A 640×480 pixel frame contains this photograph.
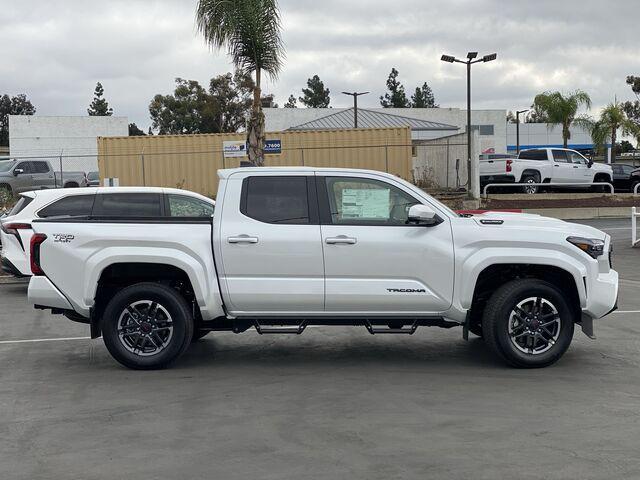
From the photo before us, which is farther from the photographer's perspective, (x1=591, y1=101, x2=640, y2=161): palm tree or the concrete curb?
(x1=591, y1=101, x2=640, y2=161): palm tree

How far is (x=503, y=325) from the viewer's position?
27.1ft

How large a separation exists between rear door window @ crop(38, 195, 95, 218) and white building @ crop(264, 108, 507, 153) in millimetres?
48041

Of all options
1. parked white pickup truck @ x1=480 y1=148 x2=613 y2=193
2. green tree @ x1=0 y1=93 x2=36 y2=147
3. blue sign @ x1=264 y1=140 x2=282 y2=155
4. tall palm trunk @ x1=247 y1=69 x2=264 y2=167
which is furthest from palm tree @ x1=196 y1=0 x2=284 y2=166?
green tree @ x1=0 y1=93 x2=36 y2=147

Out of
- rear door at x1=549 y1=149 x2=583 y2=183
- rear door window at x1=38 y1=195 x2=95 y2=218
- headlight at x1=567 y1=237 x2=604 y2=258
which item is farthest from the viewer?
rear door at x1=549 y1=149 x2=583 y2=183

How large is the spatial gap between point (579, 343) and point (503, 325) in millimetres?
1896

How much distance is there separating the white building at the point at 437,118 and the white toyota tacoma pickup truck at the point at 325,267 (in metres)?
52.3

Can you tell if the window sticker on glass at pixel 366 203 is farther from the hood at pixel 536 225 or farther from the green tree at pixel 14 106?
the green tree at pixel 14 106

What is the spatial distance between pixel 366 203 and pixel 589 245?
6.98 ft

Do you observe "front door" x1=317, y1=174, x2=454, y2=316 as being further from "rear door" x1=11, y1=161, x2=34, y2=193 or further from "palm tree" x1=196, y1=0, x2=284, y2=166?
"rear door" x1=11, y1=161, x2=34, y2=193

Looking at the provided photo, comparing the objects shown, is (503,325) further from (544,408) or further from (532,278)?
(544,408)

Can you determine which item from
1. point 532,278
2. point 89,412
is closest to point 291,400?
point 89,412

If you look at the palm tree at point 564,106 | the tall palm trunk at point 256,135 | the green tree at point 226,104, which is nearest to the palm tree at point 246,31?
the tall palm trunk at point 256,135

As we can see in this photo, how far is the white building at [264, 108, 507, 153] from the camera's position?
215 feet

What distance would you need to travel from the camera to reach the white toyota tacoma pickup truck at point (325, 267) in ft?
27.0
